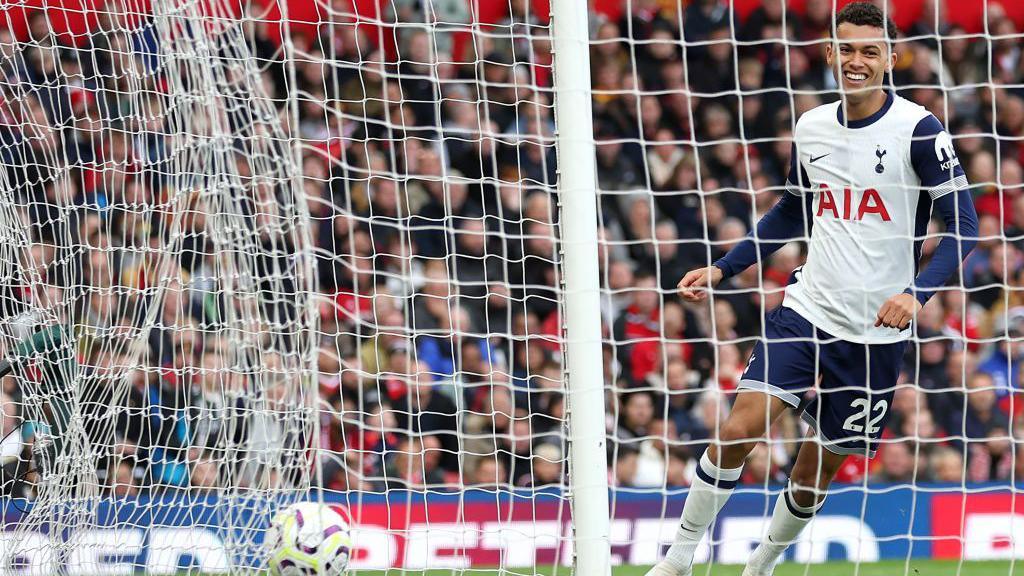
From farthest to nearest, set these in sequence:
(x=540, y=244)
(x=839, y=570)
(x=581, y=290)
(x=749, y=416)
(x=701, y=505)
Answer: (x=540, y=244) < (x=839, y=570) < (x=701, y=505) < (x=749, y=416) < (x=581, y=290)

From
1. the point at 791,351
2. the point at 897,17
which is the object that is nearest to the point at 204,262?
the point at 791,351

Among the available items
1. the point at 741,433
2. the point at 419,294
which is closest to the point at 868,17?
the point at 741,433

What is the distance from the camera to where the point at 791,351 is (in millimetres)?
4176

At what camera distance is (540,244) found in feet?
25.1

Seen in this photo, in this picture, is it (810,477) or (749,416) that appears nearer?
(749,416)

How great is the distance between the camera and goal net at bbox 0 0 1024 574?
4.41 m

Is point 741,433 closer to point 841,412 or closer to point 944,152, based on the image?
point 841,412

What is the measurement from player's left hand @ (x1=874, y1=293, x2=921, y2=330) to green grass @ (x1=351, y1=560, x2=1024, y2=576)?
7.26 ft

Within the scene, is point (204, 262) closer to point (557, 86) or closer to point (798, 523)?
point (557, 86)

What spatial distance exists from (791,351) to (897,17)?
18.3ft

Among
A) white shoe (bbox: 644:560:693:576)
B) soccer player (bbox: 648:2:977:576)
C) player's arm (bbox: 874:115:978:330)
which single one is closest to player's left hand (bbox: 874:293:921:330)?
player's arm (bbox: 874:115:978:330)

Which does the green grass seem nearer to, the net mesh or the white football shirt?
the net mesh

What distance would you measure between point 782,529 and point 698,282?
93cm

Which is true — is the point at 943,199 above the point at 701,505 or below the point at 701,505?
above
